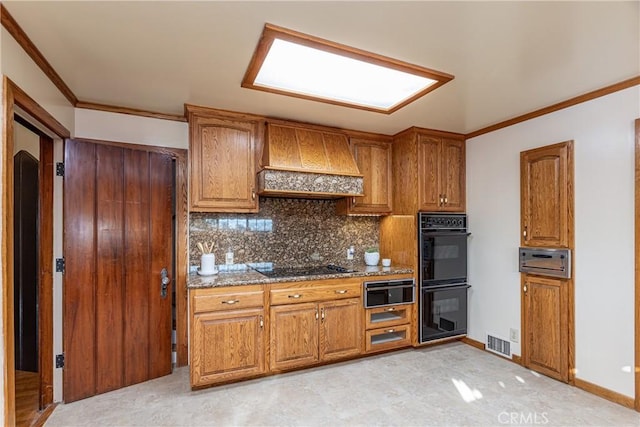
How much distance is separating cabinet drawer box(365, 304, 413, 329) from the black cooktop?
0.51 m

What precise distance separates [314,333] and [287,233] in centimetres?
111

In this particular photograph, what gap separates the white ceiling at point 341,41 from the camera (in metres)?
1.62

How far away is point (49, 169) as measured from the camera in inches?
99.5

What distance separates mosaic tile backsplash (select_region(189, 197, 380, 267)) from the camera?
10.9 ft

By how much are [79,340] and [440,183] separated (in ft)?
12.2

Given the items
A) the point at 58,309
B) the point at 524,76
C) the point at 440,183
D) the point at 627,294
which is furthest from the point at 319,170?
the point at 627,294

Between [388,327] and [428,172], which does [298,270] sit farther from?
[428,172]

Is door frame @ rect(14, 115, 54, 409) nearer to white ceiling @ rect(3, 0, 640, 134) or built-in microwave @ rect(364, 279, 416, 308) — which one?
white ceiling @ rect(3, 0, 640, 134)

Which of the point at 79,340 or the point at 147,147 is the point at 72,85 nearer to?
the point at 147,147

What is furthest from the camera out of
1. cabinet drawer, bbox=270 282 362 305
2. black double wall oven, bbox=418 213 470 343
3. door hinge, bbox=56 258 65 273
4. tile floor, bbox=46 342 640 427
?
black double wall oven, bbox=418 213 470 343

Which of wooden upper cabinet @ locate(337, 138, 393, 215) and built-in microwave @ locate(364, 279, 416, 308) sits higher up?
wooden upper cabinet @ locate(337, 138, 393, 215)

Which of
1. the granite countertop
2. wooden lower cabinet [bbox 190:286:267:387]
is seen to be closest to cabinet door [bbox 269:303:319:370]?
wooden lower cabinet [bbox 190:286:267:387]

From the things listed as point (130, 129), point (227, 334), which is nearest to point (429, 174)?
point (227, 334)

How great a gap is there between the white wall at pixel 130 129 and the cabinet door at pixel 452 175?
2821mm
